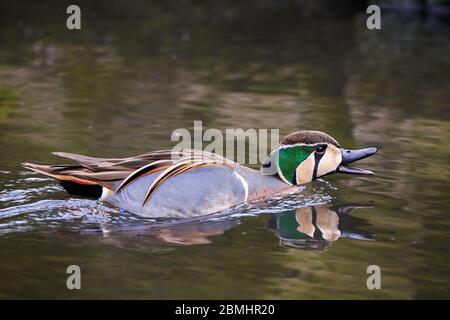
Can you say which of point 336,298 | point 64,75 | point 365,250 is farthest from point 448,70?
point 336,298

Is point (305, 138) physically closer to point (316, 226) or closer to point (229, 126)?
point (316, 226)

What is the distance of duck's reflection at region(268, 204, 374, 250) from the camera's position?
6504 mm

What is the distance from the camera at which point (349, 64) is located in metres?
13.7

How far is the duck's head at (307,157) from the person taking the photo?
7.28m

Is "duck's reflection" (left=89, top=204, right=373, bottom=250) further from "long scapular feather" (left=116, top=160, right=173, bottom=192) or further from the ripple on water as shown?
"long scapular feather" (left=116, top=160, right=173, bottom=192)

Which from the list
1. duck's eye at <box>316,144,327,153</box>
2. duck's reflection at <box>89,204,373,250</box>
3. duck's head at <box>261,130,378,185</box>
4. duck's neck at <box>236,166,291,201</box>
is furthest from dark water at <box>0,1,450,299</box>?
duck's eye at <box>316,144,327,153</box>

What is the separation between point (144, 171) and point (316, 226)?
1.36 metres

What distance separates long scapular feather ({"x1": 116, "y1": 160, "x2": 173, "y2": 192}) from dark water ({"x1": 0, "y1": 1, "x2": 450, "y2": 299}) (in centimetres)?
27

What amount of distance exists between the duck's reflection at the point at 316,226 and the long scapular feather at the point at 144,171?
921mm

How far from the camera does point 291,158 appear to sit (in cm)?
733
